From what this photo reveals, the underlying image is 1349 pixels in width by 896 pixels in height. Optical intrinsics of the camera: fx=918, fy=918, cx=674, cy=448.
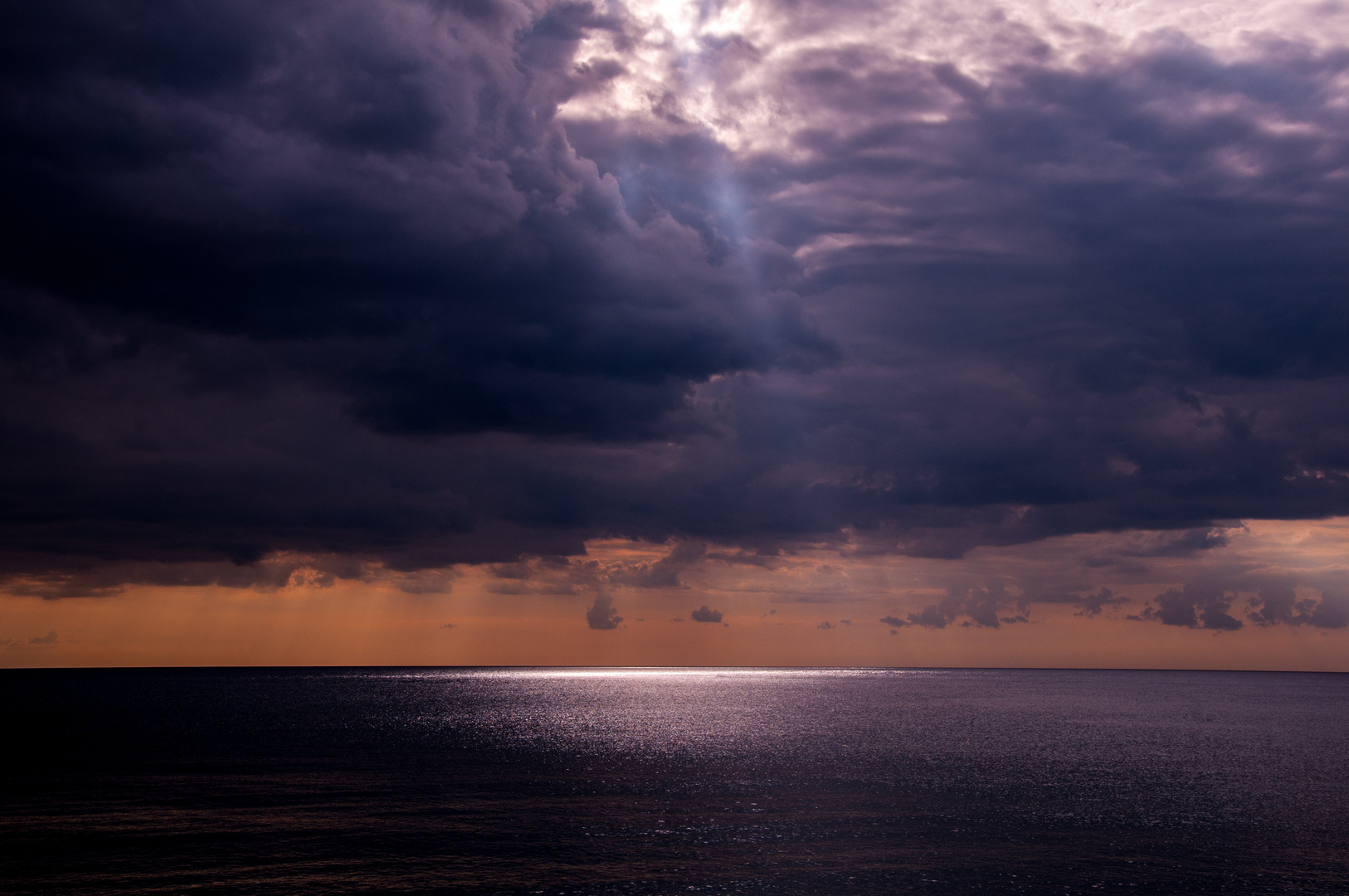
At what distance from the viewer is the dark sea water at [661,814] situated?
135ft

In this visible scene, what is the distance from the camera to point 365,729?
390 ft

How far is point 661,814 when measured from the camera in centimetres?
5641

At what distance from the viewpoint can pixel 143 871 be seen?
39.8 metres

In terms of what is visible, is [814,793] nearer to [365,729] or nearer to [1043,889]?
[1043,889]

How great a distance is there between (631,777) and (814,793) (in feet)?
53.3

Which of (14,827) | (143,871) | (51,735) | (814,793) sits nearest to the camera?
(143,871)

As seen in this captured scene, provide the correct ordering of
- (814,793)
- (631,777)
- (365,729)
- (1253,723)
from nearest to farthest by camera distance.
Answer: (814,793) < (631,777) < (365,729) < (1253,723)

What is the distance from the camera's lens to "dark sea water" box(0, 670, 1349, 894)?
41.0 meters

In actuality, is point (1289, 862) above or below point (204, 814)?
below

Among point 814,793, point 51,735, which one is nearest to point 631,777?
point 814,793

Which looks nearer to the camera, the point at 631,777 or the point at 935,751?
the point at 631,777

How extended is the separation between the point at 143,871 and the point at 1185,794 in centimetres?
6757

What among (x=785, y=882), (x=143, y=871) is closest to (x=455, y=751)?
(x=143, y=871)

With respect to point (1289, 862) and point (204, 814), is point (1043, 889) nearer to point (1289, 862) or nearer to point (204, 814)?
point (1289, 862)
